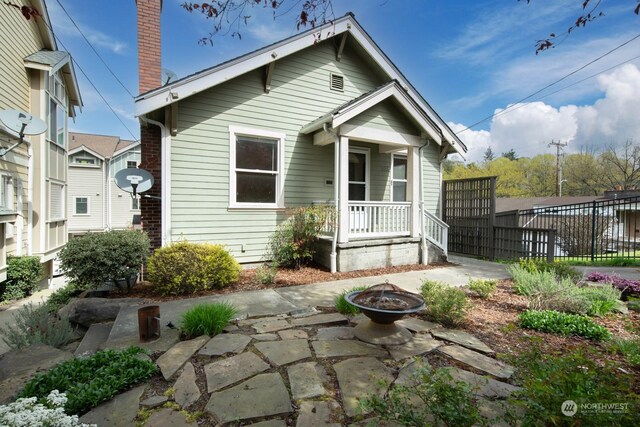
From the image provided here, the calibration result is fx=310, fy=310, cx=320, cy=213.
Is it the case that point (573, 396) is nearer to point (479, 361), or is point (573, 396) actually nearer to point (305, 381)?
point (479, 361)

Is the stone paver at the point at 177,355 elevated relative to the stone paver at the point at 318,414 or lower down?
elevated

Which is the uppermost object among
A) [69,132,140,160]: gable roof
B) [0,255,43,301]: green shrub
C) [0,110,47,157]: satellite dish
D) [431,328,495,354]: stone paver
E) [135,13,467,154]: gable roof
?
[69,132,140,160]: gable roof

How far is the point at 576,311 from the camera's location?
4.33m

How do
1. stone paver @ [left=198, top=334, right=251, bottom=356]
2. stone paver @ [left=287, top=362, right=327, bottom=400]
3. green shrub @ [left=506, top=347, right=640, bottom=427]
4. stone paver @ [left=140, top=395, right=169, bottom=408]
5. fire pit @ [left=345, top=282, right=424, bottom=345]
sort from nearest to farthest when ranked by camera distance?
green shrub @ [left=506, top=347, right=640, bottom=427] < stone paver @ [left=140, top=395, right=169, bottom=408] < stone paver @ [left=287, top=362, right=327, bottom=400] < stone paver @ [left=198, top=334, right=251, bottom=356] < fire pit @ [left=345, top=282, right=424, bottom=345]

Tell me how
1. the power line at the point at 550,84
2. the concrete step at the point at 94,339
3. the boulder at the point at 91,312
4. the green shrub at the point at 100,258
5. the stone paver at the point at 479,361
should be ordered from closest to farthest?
the stone paver at the point at 479,361, the concrete step at the point at 94,339, the boulder at the point at 91,312, the green shrub at the point at 100,258, the power line at the point at 550,84

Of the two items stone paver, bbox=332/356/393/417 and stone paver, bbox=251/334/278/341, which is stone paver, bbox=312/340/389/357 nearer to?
stone paver, bbox=332/356/393/417

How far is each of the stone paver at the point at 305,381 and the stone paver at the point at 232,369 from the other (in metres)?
0.29

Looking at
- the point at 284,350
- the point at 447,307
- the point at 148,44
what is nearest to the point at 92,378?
the point at 284,350

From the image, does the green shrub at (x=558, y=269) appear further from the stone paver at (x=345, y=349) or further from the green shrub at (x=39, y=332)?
the green shrub at (x=39, y=332)

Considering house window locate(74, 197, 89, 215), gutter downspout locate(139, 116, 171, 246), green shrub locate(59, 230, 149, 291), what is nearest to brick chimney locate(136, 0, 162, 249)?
gutter downspout locate(139, 116, 171, 246)

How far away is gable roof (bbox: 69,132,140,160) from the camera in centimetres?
2174

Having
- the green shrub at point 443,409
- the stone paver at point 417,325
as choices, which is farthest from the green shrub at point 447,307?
the green shrub at point 443,409

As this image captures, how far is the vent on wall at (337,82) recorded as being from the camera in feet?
28.1

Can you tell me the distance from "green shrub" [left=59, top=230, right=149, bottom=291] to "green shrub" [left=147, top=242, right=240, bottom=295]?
417mm
